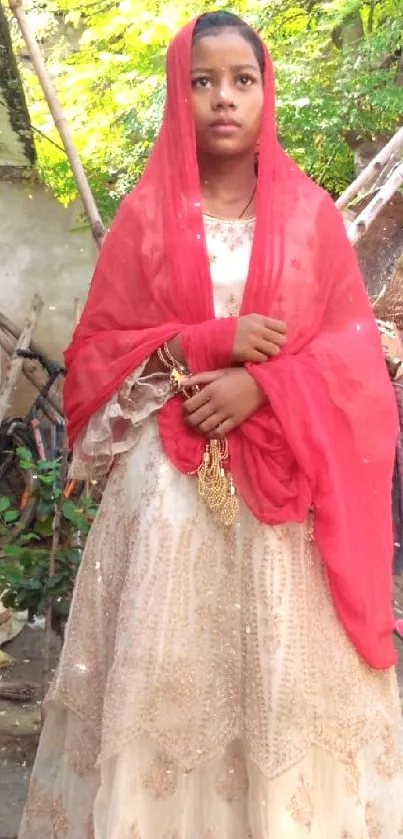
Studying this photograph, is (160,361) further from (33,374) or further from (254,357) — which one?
(33,374)

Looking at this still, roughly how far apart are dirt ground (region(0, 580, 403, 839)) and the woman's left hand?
1214 millimetres

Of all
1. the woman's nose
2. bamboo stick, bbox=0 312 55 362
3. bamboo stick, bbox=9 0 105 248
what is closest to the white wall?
bamboo stick, bbox=0 312 55 362

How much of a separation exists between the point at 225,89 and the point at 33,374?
3.53 metres

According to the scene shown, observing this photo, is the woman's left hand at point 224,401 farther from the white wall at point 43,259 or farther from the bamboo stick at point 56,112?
the white wall at point 43,259

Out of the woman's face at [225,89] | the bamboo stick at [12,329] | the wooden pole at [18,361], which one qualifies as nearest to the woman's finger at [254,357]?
the woman's face at [225,89]

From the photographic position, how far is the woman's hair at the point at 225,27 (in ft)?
4.70

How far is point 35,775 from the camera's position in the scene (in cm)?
159

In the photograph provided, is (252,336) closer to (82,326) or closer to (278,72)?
(82,326)

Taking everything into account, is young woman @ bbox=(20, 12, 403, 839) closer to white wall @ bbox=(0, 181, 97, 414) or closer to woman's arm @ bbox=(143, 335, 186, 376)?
woman's arm @ bbox=(143, 335, 186, 376)

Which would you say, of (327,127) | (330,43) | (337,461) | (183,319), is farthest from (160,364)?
(330,43)

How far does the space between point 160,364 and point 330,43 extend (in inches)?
134

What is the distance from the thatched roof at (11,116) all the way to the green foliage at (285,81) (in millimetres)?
214

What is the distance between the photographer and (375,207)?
2305 mm

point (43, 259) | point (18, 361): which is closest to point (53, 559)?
point (18, 361)
